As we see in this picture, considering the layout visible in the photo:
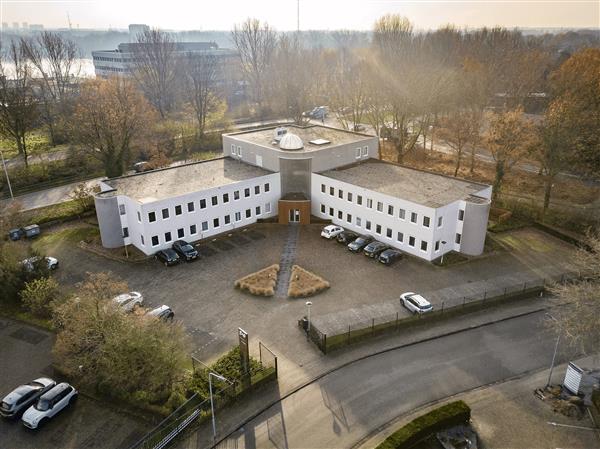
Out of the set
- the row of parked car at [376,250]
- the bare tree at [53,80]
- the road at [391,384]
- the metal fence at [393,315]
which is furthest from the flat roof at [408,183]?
the bare tree at [53,80]

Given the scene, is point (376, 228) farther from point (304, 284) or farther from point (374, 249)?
point (304, 284)

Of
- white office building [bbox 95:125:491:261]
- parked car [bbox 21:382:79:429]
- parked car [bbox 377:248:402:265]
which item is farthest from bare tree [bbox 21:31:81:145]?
parked car [bbox 377:248:402:265]

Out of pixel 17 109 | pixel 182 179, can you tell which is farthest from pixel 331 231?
pixel 17 109

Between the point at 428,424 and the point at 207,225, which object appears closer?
the point at 428,424

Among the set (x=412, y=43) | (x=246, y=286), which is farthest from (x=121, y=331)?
(x=412, y=43)

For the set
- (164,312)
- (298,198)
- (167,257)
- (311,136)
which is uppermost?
(311,136)

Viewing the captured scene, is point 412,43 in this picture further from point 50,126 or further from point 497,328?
point 50,126
